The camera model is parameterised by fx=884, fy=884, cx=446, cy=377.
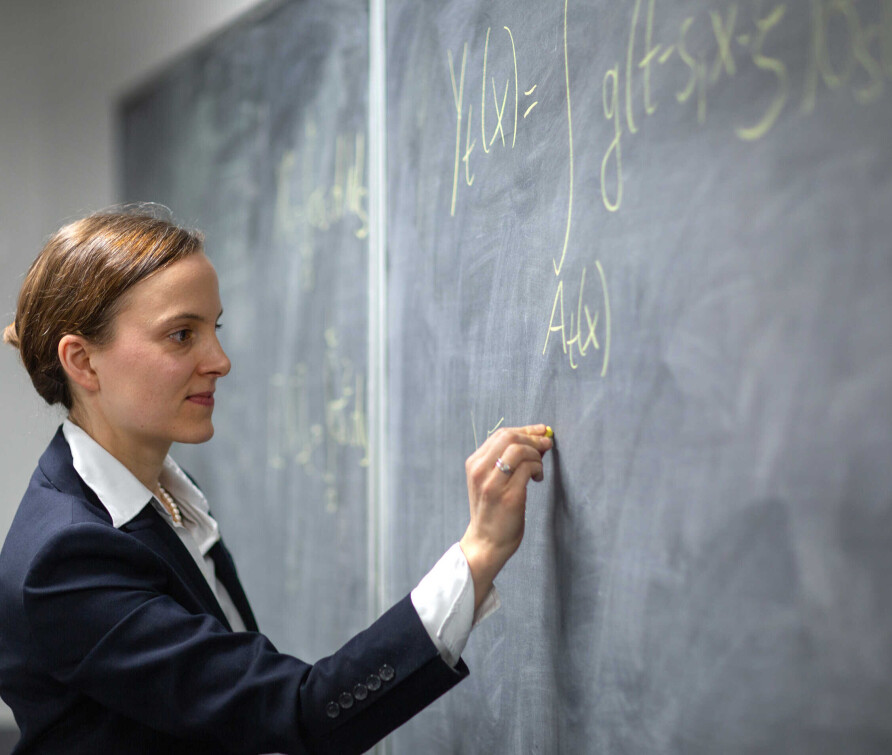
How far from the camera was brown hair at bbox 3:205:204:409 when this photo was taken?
3.35 feet

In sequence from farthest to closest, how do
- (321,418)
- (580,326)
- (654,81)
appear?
(321,418)
(580,326)
(654,81)

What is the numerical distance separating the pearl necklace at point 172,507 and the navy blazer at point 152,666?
22 cm

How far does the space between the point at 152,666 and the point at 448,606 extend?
0.29 meters

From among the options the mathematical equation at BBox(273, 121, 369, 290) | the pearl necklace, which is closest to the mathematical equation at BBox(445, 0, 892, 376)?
the mathematical equation at BBox(273, 121, 369, 290)

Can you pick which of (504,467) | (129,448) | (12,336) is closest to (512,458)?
(504,467)

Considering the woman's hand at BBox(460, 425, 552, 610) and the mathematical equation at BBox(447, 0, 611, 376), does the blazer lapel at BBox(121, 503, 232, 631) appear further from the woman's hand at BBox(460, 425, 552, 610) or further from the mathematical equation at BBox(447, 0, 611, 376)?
the mathematical equation at BBox(447, 0, 611, 376)

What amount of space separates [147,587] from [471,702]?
0.46 meters

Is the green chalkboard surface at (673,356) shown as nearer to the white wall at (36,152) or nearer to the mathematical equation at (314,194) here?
the mathematical equation at (314,194)

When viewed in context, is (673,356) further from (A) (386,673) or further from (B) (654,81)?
(A) (386,673)

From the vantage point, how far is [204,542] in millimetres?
1197

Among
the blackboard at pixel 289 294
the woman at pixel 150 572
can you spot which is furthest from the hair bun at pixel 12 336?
the blackboard at pixel 289 294

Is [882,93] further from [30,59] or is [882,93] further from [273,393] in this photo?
[30,59]

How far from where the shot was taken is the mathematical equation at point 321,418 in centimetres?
145

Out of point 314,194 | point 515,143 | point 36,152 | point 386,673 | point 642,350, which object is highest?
point 36,152
